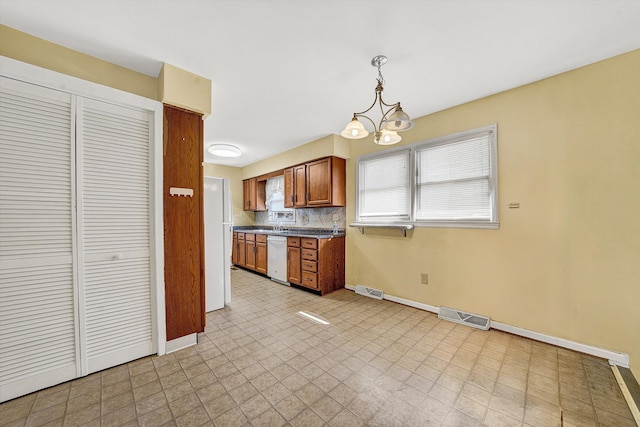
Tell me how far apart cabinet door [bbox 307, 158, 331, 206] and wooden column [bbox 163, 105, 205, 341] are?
213 cm

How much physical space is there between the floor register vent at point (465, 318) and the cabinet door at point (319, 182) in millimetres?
2289

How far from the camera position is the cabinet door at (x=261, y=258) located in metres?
4.78

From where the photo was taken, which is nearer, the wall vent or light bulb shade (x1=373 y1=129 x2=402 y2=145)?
light bulb shade (x1=373 y1=129 x2=402 y2=145)

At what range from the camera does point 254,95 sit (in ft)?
8.75

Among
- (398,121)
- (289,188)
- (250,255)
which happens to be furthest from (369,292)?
(250,255)

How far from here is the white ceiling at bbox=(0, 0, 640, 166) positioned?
152 centimetres

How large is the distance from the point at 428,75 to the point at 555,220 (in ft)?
6.16

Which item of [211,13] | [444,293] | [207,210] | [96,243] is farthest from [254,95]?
[444,293]

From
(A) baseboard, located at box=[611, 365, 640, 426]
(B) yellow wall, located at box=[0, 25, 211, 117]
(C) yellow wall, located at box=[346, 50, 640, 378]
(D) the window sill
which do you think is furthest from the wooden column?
(A) baseboard, located at box=[611, 365, 640, 426]

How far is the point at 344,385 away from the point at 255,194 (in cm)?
508

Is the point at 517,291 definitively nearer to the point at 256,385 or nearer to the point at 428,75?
the point at 428,75

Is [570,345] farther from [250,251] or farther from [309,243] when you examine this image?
[250,251]

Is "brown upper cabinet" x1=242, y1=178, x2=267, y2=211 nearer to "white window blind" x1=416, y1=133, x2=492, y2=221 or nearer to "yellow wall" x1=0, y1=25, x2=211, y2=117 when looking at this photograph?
"yellow wall" x1=0, y1=25, x2=211, y2=117

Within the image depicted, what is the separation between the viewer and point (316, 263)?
3.74 meters
